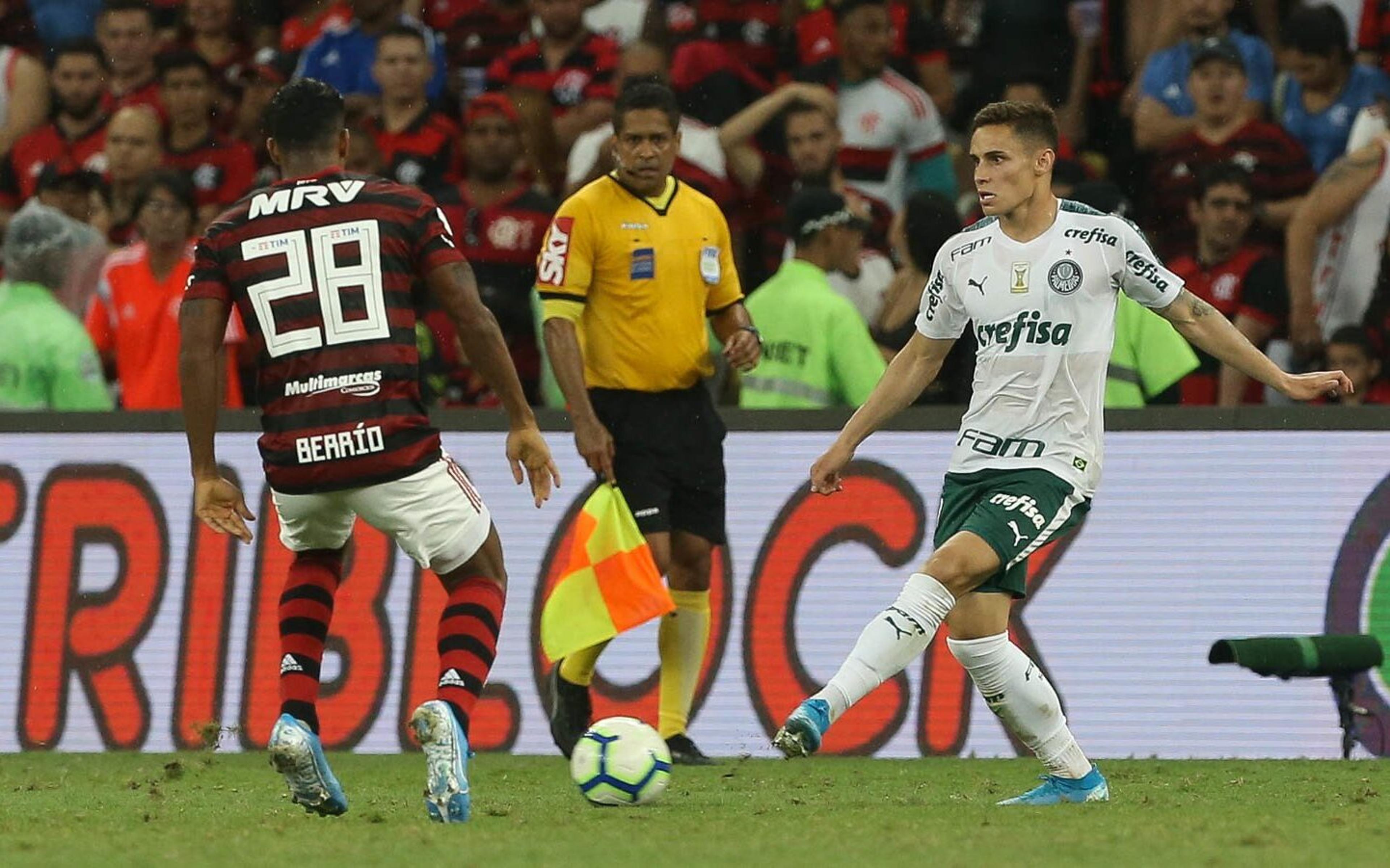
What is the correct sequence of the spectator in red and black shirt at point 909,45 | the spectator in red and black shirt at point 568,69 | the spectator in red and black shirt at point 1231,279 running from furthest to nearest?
1. the spectator in red and black shirt at point 909,45
2. the spectator in red and black shirt at point 568,69
3. the spectator in red and black shirt at point 1231,279

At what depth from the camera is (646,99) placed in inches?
345

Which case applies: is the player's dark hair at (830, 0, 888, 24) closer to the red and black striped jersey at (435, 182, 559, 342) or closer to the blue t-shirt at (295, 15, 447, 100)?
the red and black striped jersey at (435, 182, 559, 342)

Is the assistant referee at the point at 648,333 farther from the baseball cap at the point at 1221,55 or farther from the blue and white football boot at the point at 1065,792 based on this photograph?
the baseball cap at the point at 1221,55

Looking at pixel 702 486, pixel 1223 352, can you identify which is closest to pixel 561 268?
pixel 702 486

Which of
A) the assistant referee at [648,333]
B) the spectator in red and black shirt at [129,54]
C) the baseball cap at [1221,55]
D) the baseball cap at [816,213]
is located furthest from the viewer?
the spectator in red and black shirt at [129,54]

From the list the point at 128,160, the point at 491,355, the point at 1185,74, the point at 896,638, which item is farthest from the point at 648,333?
the point at 128,160

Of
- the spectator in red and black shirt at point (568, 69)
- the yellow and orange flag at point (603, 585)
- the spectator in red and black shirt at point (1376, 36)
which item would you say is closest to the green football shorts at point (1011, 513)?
the yellow and orange flag at point (603, 585)

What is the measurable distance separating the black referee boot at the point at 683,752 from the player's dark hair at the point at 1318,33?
5411mm

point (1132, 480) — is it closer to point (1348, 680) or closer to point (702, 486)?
point (1348, 680)

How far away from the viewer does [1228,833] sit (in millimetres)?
6211

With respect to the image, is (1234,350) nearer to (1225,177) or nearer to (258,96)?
(1225,177)

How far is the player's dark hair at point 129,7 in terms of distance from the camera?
1428 centimetres

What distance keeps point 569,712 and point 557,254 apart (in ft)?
6.23

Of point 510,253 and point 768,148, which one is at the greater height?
point 768,148
